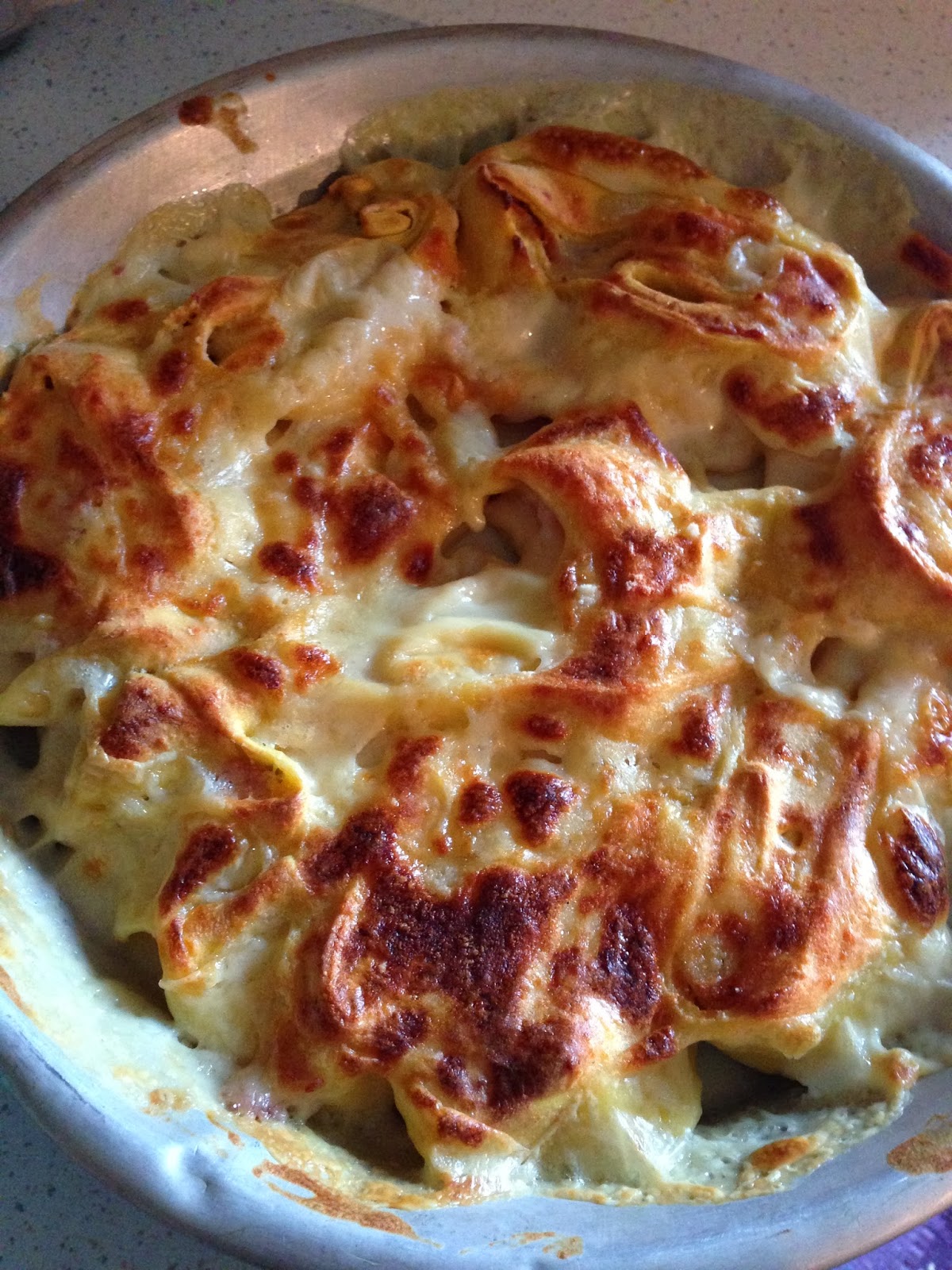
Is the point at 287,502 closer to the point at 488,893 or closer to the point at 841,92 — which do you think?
the point at 488,893

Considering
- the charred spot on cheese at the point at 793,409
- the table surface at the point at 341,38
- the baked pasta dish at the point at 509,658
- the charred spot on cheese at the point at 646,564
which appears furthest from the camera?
the table surface at the point at 341,38

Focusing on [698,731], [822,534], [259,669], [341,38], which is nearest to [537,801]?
[698,731]

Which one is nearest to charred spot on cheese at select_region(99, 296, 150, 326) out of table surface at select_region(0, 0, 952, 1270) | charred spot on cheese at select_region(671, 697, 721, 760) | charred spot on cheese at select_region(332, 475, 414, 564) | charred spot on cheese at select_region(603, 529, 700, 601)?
charred spot on cheese at select_region(332, 475, 414, 564)

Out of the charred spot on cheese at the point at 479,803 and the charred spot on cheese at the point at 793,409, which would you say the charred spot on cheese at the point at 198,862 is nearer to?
the charred spot on cheese at the point at 479,803

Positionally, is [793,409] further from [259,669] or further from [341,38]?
[341,38]

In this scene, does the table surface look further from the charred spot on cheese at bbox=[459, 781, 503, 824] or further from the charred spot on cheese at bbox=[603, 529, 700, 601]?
the charred spot on cheese at bbox=[459, 781, 503, 824]

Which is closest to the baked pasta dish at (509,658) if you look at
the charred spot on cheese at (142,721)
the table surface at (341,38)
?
the charred spot on cheese at (142,721)
